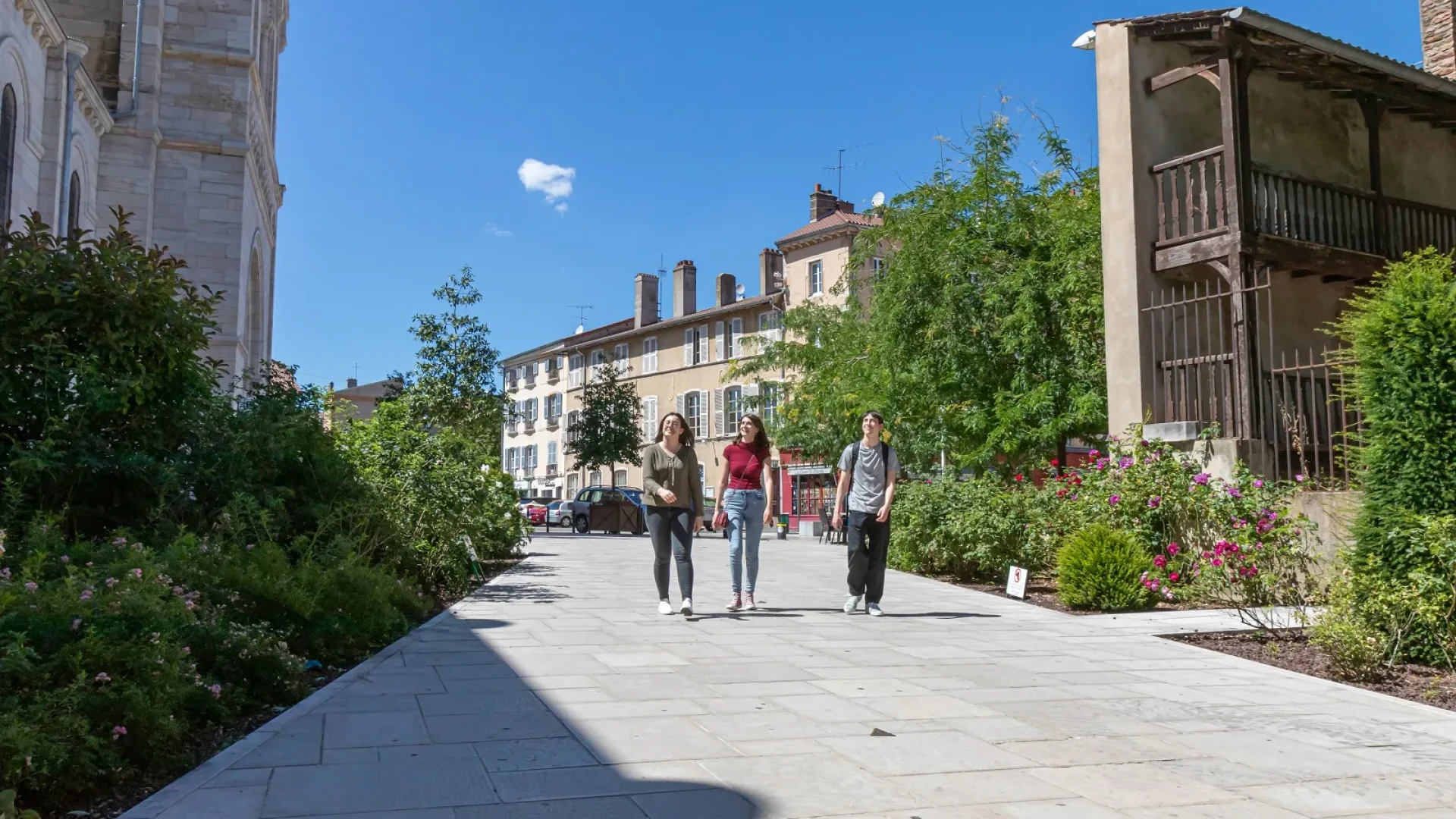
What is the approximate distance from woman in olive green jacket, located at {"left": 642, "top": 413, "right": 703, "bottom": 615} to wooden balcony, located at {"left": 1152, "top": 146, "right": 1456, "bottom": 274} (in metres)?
6.67

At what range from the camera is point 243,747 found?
4441 millimetres

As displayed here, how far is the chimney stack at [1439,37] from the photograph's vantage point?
57.4 ft

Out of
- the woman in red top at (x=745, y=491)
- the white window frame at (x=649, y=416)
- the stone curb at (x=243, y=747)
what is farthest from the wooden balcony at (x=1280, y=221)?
the white window frame at (x=649, y=416)

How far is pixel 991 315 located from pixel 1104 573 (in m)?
6.80

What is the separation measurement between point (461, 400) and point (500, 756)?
22.0 metres

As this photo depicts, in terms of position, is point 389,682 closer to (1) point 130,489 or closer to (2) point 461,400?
(1) point 130,489

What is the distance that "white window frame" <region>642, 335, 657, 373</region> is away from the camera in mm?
56344

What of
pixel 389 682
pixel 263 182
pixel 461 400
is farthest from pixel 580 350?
pixel 389 682

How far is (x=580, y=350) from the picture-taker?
61.8 metres

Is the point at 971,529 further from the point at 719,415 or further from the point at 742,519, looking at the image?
the point at 719,415

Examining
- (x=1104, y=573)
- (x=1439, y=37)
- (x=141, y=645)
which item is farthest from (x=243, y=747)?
(x=1439, y=37)

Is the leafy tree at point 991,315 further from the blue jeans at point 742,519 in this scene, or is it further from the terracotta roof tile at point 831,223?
the terracotta roof tile at point 831,223

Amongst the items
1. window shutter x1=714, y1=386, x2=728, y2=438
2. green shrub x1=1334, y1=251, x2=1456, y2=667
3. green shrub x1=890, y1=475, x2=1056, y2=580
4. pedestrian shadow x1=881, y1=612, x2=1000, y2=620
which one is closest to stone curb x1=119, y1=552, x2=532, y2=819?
pedestrian shadow x1=881, y1=612, x2=1000, y2=620

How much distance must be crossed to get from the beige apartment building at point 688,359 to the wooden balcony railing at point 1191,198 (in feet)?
70.9
